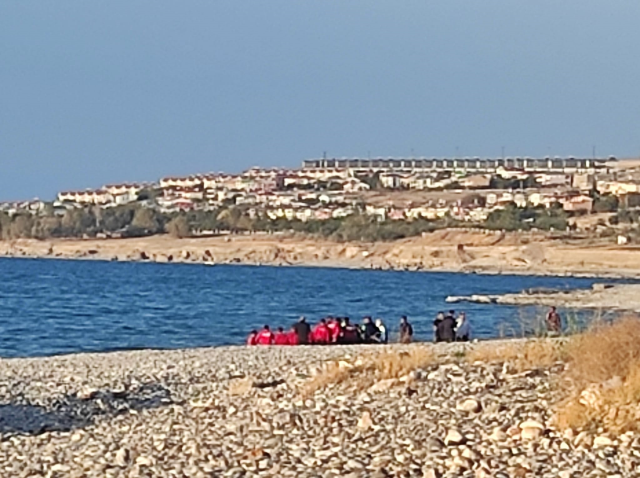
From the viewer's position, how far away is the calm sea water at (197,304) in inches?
1741

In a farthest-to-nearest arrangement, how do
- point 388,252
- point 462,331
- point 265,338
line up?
point 388,252 → point 462,331 → point 265,338

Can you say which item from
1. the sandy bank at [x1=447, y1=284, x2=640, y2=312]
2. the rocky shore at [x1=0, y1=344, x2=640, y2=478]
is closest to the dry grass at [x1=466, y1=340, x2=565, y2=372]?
the rocky shore at [x1=0, y1=344, x2=640, y2=478]

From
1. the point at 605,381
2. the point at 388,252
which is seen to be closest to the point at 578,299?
the point at 605,381

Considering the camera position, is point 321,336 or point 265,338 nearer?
point 321,336

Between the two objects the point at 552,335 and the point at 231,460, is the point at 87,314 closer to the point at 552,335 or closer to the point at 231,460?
the point at 552,335

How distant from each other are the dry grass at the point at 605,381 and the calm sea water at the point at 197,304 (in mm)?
18589

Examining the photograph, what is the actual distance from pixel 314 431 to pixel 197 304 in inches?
2121

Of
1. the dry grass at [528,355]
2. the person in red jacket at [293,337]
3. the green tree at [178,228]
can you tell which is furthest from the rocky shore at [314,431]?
the green tree at [178,228]

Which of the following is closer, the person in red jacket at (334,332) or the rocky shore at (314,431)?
the rocky shore at (314,431)

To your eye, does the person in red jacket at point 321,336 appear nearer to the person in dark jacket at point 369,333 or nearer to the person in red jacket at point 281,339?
the person in red jacket at point 281,339

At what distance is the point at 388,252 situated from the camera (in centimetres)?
14188

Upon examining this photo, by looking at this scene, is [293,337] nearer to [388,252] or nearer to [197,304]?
[197,304]

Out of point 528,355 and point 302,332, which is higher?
point 528,355

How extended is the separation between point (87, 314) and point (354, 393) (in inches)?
1737
